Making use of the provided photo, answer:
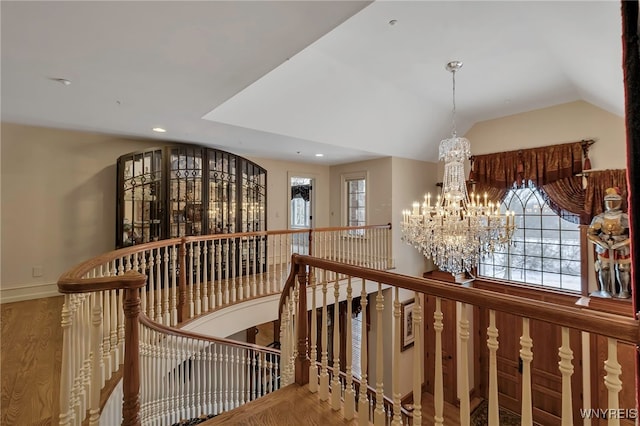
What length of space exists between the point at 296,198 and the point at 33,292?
213 inches

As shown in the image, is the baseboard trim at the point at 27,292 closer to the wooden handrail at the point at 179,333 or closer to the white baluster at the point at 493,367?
the wooden handrail at the point at 179,333

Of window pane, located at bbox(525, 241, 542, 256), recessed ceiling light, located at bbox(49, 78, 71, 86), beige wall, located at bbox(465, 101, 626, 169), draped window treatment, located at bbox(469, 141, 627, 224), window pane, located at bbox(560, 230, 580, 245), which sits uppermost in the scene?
beige wall, located at bbox(465, 101, 626, 169)

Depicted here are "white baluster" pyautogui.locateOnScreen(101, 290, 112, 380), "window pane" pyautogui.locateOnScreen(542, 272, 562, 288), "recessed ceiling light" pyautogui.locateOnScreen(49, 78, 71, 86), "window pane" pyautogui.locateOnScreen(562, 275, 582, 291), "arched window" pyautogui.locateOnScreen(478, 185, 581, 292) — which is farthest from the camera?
"window pane" pyautogui.locateOnScreen(542, 272, 562, 288)

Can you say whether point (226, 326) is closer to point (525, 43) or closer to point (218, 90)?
point (218, 90)

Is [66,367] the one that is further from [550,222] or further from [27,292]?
[550,222]

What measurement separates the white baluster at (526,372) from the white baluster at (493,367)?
83 millimetres

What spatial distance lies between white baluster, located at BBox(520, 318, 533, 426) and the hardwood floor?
2578 millimetres

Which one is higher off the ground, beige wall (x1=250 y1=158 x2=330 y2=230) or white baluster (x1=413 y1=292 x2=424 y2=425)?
beige wall (x1=250 y1=158 x2=330 y2=230)

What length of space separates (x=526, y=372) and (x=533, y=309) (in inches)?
9.8

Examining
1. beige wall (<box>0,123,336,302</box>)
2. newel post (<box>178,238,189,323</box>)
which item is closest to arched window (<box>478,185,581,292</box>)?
newel post (<box>178,238,189,323</box>)

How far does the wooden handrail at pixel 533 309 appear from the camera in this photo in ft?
2.74

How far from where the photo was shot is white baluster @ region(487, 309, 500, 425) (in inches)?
41.5

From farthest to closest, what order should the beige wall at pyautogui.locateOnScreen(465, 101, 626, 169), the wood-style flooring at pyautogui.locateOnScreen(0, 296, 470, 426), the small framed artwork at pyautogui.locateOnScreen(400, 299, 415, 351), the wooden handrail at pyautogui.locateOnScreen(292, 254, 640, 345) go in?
the small framed artwork at pyautogui.locateOnScreen(400, 299, 415, 351) < the beige wall at pyautogui.locateOnScreen(465, 101, 626, 169) < the wood-style flooring at pyautogui.locateOnScreen(0, 296, 470, 426) < the wooden handrail at pyautogui.locateOnScreen(292, 254, 640, 345)

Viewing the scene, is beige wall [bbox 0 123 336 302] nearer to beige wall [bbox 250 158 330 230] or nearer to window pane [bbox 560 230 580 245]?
beige wall [bbox 250 158 330 230]
